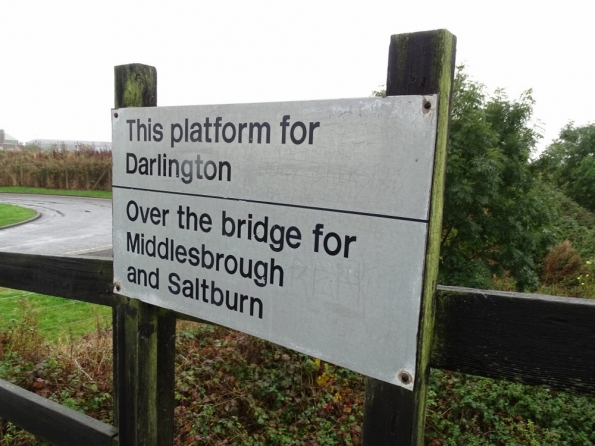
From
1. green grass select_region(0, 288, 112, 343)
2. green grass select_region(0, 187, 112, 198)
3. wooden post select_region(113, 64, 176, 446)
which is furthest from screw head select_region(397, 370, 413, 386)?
green grass select_region(0, 187, 112, 198)

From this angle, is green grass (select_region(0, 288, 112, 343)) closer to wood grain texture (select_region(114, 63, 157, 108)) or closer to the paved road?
the paved road

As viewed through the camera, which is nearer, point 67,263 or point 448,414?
point 67,263

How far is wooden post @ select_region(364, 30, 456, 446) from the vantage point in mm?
988

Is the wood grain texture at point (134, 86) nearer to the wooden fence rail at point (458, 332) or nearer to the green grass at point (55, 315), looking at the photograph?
the wooden fence rail at point (458, 332)

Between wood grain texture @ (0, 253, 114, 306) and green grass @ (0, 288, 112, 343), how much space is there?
135 inches

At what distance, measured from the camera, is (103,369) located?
4.25m

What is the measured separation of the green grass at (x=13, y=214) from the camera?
19094mm

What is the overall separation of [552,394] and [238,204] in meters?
4.78

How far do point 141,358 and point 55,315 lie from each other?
20.0ft

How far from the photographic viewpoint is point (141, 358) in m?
1.64

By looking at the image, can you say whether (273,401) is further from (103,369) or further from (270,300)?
(270,300)

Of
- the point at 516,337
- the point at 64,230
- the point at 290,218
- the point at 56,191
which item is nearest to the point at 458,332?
the point at 516,337

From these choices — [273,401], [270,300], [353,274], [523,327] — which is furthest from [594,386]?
[273,401]

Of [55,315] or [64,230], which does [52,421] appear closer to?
[55,315]
